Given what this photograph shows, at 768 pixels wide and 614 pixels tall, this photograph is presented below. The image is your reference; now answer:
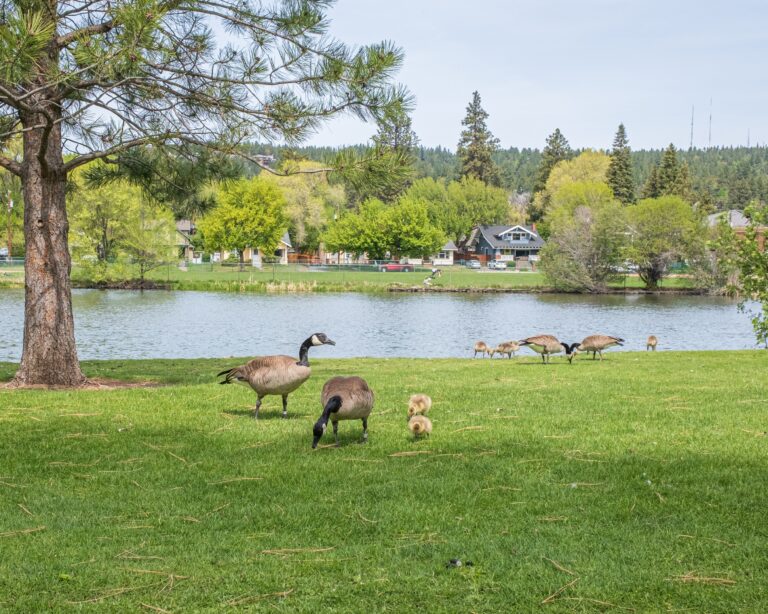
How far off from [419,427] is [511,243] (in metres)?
121

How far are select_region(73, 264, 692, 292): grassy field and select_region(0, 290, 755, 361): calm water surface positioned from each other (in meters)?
5.87

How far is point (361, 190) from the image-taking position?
12898mm

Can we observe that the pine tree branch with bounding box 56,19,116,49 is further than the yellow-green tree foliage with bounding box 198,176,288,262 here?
No

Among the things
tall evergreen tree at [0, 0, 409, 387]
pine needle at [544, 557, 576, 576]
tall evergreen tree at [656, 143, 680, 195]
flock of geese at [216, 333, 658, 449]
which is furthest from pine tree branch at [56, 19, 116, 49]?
tall evergreen tree at [656, 143, 680, 195]

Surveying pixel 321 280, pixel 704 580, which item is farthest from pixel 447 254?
pixel 704 580

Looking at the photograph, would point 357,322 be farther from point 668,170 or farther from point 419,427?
point 668,170

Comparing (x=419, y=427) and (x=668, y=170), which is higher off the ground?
(x=668, y=170)

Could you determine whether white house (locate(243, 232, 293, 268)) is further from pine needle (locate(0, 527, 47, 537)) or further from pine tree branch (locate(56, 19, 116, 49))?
pine needle (locate(0, 527, 47, 537))

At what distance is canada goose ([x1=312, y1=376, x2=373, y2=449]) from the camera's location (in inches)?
320

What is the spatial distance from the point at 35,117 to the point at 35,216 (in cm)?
167

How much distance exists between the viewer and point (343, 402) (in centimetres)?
829

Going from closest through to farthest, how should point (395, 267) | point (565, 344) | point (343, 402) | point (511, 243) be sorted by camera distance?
point (343, 402) → point (565, 344) → point (395, 267) → point (511, 243)

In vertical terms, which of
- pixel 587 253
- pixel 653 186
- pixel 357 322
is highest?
pixel 653 186

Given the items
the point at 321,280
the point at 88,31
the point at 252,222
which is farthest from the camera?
the point at 252,222
